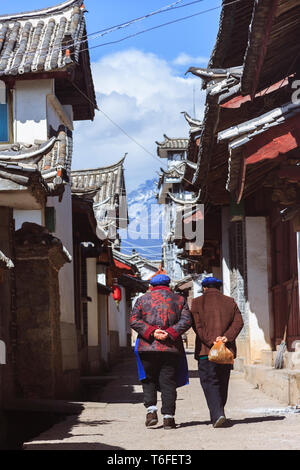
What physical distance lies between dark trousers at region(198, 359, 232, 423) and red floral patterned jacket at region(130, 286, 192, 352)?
15.2 inches

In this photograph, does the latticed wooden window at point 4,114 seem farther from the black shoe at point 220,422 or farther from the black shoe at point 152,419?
the black shoe at point 220,422

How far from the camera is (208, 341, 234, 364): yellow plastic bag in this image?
9953mm

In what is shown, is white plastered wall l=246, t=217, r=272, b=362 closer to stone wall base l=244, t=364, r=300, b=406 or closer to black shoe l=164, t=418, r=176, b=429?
stone wall base l=244, t=364, r=300, b=406

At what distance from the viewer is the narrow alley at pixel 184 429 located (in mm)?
8125

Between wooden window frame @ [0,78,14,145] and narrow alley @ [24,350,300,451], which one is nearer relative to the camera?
narrow alley @ [24,350,300,451]

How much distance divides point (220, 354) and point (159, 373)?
2.55 ft

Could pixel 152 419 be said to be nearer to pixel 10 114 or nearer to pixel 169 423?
pixel 169 423

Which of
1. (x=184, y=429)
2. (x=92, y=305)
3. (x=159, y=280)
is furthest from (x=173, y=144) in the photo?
(x=184, y=429)

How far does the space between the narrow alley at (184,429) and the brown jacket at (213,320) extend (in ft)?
3.11

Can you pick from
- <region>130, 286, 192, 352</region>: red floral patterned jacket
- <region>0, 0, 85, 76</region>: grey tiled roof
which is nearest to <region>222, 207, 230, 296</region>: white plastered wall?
<region>0, 0, 85, 76</region>: grey tiled roof

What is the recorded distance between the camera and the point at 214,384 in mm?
10047

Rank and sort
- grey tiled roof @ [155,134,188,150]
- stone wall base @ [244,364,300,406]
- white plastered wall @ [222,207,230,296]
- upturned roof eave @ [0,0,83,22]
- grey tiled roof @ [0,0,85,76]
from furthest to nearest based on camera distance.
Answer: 1. grey tiled roof @ [155,134,188,150]
2. white plastered wall @ [222,207,230,296]
3. upturned roof eave @ [0,0,83,22]
4. grey tiled roof @ [0,0,85,76]
5. stone wall base @ [244,364,300,406]

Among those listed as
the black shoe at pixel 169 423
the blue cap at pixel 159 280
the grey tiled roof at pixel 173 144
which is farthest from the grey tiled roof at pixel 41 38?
the grey tiled roof at pixel 173 144

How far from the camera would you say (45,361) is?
13.6 meters
